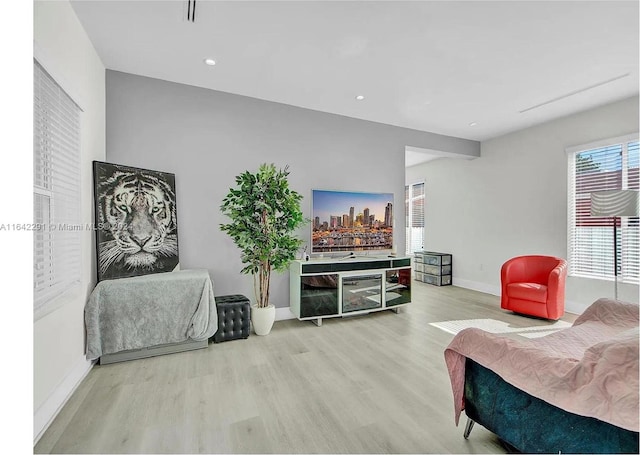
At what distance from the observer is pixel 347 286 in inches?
151

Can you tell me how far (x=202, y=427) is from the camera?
Answer: 1.81 metres

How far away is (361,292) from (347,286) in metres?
0.24

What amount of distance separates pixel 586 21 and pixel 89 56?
413 cm

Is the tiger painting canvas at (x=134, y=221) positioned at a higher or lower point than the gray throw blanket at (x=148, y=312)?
higher

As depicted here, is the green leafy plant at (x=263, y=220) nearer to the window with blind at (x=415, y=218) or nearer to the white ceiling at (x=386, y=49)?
the white ceiling at (x=386, y=49)

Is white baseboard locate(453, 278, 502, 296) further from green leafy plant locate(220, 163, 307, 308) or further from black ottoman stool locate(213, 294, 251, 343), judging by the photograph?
black ottoman stool locate(213, 294, 251, 343)

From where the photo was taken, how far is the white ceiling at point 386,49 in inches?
88.4

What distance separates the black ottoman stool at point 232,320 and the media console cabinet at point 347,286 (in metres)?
0.69

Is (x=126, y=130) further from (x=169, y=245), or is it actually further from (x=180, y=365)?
(x=180, y=365)

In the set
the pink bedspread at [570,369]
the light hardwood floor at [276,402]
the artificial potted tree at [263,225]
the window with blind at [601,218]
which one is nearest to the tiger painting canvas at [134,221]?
the artificial potted tree at [263,225]

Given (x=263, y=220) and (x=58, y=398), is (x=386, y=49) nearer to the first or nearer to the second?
(x=263, y=220)

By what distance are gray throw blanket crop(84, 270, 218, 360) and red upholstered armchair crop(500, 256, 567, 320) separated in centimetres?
393
